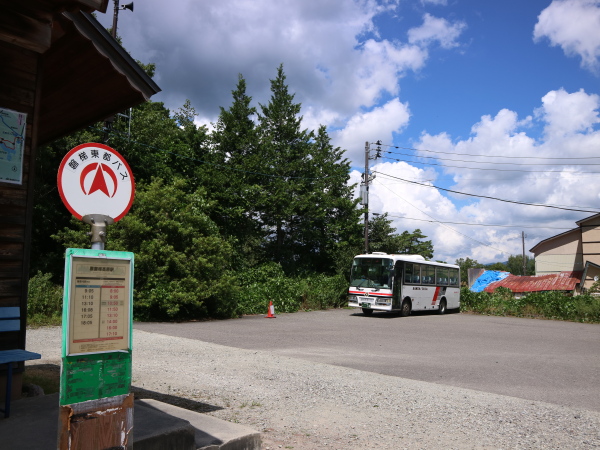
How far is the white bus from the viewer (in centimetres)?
2486

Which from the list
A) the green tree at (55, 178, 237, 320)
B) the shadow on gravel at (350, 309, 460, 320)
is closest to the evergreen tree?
the shadow on gravel at (350, 309, 460, 320)

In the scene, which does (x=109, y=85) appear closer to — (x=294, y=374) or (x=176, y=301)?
(x=294, y=374)

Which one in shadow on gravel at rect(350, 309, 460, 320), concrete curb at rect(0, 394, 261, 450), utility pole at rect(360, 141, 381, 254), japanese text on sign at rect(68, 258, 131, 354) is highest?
utility pole at rect(360, 141, 381, 254)

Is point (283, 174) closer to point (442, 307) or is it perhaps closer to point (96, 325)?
point (442, 307)

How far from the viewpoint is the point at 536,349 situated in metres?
14.5

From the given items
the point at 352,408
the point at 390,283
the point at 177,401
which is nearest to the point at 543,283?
the point at 390,283

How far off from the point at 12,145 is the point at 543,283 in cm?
4407

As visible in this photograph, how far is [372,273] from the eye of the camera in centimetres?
2530

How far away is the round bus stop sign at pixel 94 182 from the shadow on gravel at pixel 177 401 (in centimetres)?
363

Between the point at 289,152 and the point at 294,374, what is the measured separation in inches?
1294

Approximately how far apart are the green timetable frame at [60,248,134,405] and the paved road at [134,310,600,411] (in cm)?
555

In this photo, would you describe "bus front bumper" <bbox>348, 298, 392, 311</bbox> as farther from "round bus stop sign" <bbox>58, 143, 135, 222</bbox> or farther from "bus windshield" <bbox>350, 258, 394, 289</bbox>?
"round bus stop sign" <bbox>58, 143, 135, 222</bbox>

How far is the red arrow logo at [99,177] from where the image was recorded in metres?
3.30

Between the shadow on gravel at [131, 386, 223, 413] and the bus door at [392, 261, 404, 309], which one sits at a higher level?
the bus door at [392, 261, 404, 309]
